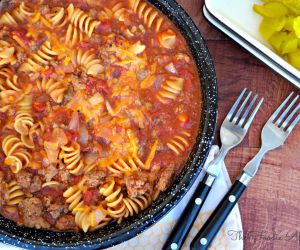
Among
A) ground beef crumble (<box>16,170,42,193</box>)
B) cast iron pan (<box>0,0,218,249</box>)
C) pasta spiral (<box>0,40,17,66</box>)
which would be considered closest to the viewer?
cast iron pan (<box>0,0,218,249</box>)

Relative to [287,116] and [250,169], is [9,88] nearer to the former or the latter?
[250,169]

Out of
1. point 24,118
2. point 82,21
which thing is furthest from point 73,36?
point 24,118

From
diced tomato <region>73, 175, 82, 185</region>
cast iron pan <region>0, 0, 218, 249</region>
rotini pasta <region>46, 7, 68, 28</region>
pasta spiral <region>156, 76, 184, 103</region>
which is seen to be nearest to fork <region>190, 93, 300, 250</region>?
cast iron pan <region>0, 0, 218, 249</region>

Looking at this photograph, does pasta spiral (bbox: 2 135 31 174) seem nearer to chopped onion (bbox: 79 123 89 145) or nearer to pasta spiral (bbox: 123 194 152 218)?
chopped onion (bbox: 79 123 89 145)

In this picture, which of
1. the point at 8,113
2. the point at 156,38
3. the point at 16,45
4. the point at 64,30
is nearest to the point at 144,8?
the point at 156,38

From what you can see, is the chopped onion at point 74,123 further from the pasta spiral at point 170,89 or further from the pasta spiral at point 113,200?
the pasta spiral at point 170,89

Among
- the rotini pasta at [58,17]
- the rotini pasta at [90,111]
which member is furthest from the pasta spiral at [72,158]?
the rotini pasta at [58,17]

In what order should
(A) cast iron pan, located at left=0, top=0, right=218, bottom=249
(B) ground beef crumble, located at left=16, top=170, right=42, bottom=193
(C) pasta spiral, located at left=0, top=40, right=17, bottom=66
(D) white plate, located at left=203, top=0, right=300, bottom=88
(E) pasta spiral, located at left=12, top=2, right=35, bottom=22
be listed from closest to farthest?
(A) cast iron pan, located at left=0, top=0, right=218, bottom=249, (B) ground beef crumble, located at left=16, top=170, right=42, bottom=193, (C) pasta spiral, located at left=0, top=40, right=17, bottom=66, (E) pasta spiral, located at left=12, top=2, right=35, bottom=22, (D) white plate, located at left=203, top=0, right=300, bottom=88
